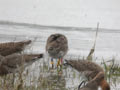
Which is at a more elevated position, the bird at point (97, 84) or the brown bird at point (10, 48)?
the brown bird at point (10, 48)

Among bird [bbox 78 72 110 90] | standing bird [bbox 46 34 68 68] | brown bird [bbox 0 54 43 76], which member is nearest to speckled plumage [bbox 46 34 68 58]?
standing bird [bbox 46 34 68 68]

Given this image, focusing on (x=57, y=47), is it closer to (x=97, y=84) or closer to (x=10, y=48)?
(x=10, y=48)

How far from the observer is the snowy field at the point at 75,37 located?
1108 cm

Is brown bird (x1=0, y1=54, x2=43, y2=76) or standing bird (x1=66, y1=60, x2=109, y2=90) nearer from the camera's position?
standing bird (x1=66, y1=60, x2=109, y2=90)

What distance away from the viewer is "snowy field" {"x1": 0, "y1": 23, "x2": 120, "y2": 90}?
11078mm

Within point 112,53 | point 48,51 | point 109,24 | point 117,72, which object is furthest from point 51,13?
point 117,72

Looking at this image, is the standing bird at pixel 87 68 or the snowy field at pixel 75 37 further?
the snowy field at pixel 75 37

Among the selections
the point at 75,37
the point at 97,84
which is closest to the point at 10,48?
the point at 97,84

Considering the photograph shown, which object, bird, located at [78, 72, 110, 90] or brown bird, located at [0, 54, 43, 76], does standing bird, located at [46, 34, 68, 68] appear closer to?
brown bird, located at [0, 54, 43, 76]

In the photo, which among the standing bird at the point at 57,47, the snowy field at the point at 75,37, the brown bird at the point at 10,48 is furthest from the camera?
the snowy field at the point at 75,37

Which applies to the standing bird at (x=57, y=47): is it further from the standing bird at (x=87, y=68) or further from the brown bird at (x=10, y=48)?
the standing bird at (x=87, y=68)

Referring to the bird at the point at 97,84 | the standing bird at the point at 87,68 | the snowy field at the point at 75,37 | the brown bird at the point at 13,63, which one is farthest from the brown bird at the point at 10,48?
the bird at the point at 97,84

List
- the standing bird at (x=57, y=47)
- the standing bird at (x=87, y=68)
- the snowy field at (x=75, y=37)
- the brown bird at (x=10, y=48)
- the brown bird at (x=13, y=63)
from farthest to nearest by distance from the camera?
the snowy field at (x=75, y=37)
the standing bird at (x=57, y=47)
the brown bird at (x=10, y=48)
the brown bird at (x=13, y=63)
the standing bird at (x=87, y=68)

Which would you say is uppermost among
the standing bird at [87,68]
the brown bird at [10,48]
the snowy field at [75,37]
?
the brown bird at [10,48]
